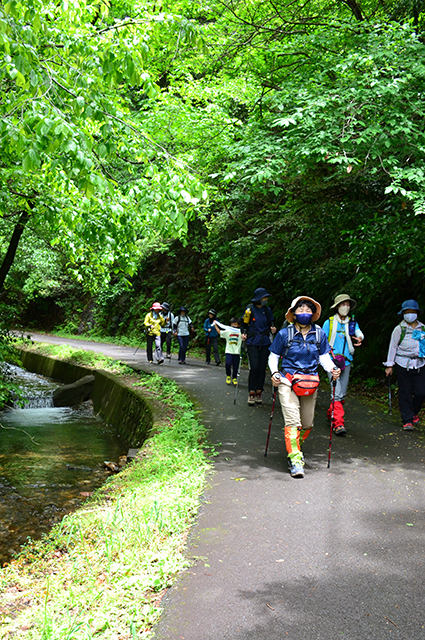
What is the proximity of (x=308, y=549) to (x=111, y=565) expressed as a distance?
1.54 metres

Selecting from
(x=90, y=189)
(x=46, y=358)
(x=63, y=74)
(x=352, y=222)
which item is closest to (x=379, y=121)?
(x=63, y=74)

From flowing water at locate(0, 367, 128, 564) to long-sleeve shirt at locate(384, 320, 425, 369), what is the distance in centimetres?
520

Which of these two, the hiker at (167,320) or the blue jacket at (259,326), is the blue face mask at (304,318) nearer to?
the blue jacket at (259,326)

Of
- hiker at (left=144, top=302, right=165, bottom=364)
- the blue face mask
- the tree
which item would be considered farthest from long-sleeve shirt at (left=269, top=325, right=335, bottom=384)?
hiker at (left=144, top=302, right=165, bottom=364)

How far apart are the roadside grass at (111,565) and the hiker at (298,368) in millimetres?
1156

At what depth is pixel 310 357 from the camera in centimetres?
606

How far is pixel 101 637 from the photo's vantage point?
9.42 feet

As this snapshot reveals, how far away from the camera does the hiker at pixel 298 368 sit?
5914 millimetres

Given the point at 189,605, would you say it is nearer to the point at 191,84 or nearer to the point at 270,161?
the point at 270,161

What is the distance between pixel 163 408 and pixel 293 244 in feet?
24.9

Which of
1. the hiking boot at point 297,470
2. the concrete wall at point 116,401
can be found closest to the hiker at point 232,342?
the concrete wall at point 116,401

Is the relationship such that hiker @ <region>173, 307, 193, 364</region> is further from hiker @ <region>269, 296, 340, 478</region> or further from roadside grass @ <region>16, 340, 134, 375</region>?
hiker @ <region>269, 296, 340, 478</region>

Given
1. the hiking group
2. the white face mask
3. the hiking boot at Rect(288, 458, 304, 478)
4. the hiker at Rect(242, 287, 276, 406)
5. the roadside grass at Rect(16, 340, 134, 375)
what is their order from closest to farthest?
the hiking boot at Rect(288, 458, 304, 478), the hiking group, the white face mask, the hiker at Rect(242, 287, 276, 406), the roadside grass at Rect(16, 340, 134, 375)

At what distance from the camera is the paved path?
3061 millimetres
